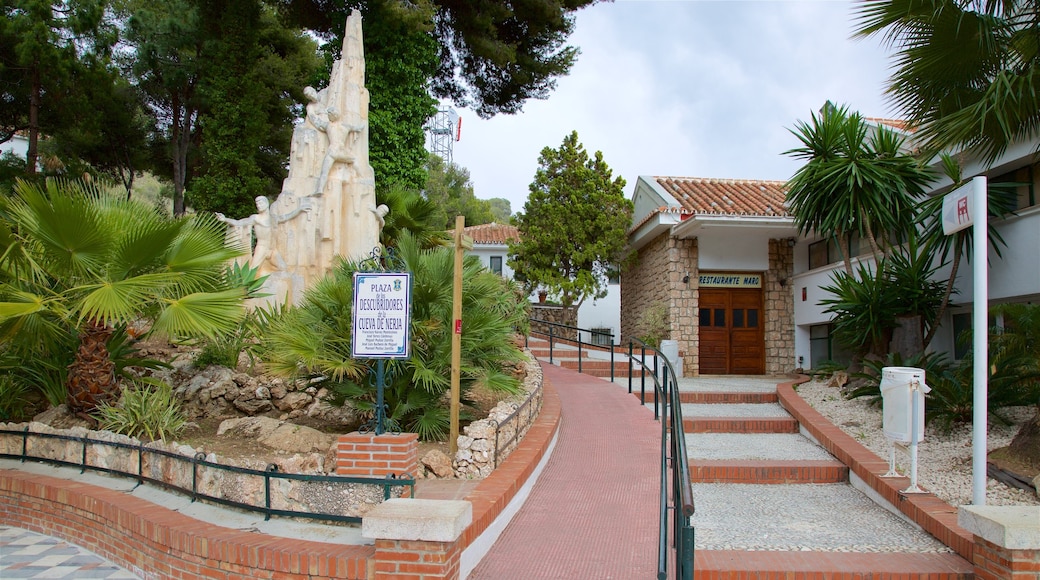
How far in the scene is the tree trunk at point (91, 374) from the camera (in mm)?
6961

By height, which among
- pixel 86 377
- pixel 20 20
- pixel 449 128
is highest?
pixel 449 128

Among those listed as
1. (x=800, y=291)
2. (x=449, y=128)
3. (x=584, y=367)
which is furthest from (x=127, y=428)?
(x=449, y=128)

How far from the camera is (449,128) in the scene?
41.8 metres

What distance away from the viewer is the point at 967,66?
7480 millimetres

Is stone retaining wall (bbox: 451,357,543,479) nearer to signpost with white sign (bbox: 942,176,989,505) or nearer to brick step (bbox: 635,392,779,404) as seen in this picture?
signpost with white sign (bbox: 942,176,989,505)

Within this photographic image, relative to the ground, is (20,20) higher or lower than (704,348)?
higher

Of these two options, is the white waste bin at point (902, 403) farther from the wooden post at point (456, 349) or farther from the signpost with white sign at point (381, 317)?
the signpost with white sign at point (381, 317)

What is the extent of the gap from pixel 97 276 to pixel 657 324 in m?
12.4

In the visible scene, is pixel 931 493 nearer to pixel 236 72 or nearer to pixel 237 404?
pixel 237 404

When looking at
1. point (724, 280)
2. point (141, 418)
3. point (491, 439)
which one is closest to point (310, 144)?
point (141, 418)

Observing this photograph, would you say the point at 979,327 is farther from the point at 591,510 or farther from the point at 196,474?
the point at 196,474

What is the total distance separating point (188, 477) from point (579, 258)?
1372cm

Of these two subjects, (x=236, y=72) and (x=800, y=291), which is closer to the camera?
(x=800, y=291)

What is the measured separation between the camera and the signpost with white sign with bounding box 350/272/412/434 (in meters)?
5.28
